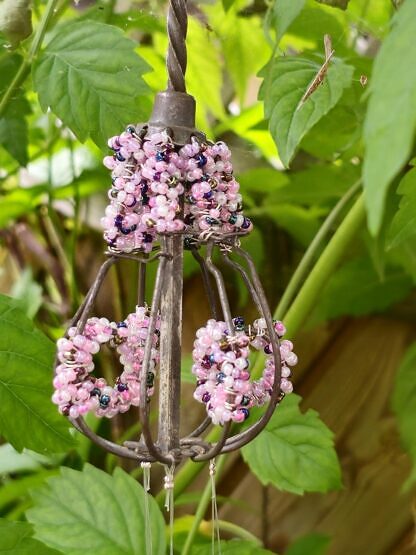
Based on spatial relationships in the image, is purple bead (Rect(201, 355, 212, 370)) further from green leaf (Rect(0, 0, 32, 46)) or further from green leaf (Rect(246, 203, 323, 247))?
green leaf (Rect(246, 203, 323, 247))

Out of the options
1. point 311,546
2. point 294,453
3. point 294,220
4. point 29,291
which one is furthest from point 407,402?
point 29,291

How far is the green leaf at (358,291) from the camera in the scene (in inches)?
30.8

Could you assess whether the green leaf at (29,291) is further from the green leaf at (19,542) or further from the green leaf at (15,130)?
the green leaf at (19,542)

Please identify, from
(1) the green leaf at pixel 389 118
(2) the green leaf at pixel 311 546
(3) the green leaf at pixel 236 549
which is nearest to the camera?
(1) the green leaf at pixel 389 118

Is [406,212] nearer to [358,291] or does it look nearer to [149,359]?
[149,359]

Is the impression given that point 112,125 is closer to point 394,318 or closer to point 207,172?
point 207,172

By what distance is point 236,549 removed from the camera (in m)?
0.53

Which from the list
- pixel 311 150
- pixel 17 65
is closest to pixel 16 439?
pixel 17 65

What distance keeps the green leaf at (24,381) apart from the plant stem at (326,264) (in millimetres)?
176

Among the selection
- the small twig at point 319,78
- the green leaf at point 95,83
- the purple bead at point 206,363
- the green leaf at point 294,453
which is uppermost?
the small twig at point 319,78

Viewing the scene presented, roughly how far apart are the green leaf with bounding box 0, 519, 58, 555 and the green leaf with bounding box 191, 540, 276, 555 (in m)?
0.12

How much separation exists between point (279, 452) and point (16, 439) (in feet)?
0.65

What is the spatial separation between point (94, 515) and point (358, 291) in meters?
0.35

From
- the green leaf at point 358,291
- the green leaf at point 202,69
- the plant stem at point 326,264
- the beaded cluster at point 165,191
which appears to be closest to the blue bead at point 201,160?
the beaded cluster at point 165,191
